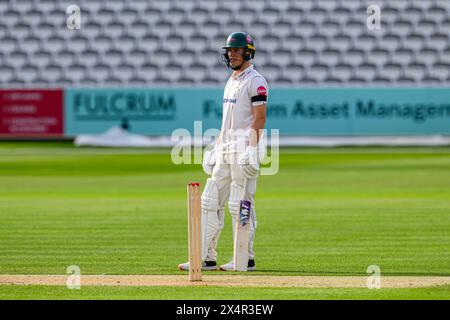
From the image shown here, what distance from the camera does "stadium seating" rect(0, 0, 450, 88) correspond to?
39469 millimetres

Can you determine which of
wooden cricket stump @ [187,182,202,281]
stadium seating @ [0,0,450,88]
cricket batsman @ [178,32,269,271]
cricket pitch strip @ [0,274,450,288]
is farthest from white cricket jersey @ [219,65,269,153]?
stadium seating @ [0,0,450,88]

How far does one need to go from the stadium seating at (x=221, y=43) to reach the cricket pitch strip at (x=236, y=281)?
29.1 meters

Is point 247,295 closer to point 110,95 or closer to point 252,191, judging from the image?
point 252,191

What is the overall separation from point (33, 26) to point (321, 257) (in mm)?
31697

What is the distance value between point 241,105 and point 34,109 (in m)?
26.3

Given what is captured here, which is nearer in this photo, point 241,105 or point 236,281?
point 236,281

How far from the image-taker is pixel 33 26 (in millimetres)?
41938

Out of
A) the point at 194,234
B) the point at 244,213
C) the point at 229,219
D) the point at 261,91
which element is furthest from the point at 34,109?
the point at 194,234

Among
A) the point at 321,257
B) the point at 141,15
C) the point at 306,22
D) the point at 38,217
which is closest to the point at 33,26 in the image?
the point at 141,15

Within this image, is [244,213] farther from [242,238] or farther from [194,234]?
[194,234]

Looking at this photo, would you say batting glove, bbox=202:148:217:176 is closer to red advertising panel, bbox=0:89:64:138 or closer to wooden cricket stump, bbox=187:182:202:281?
wooden cricket stump, bbox=187:182:202:281

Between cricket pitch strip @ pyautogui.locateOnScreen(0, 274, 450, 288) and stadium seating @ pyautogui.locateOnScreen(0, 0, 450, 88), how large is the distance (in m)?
29.1

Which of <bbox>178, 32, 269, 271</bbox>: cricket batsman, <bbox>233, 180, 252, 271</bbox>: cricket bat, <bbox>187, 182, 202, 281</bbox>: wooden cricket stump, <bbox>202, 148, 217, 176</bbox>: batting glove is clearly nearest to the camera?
<bbox>187, 182, 202, 281</bbox>: wooden cricket stump

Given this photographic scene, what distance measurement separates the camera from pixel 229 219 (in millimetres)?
16438
